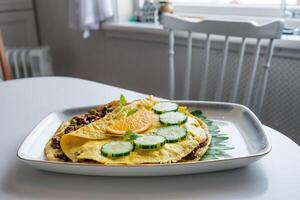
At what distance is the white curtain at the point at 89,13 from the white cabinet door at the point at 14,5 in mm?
650

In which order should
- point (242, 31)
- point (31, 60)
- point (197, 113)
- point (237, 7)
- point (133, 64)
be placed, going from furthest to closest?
point (31, 60)
point (133, 64)
point (237, 7)
point (242, 31)
point (197, 113)

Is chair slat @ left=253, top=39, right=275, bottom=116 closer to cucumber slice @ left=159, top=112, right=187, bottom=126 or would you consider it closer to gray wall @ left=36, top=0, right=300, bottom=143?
gray wall @ left=36, top=0, right=300, bottom=143

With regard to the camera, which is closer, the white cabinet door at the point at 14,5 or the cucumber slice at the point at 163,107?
the cucumber slice at the point at 163,107

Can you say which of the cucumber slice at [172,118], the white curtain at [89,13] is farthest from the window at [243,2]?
the cucumber slice at [172,118]

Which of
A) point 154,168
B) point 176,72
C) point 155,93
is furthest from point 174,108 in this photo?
point 155,93

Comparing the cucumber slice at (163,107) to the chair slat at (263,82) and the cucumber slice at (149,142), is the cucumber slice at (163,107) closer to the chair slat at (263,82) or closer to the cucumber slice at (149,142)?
the cucumber slice at (149,142)

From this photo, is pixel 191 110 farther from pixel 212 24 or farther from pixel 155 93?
pixel 155 93

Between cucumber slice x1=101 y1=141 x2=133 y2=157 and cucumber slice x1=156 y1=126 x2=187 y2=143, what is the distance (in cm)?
7

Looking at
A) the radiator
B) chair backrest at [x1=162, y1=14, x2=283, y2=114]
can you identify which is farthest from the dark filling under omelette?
the radiator

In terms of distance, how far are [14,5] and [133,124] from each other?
2003 mm

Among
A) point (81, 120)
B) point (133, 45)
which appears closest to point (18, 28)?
point (133, 45)

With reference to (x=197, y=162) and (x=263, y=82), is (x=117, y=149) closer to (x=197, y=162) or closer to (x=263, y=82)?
(x=197, y=162)

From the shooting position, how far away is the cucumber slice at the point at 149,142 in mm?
542

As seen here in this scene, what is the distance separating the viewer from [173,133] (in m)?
0.59
